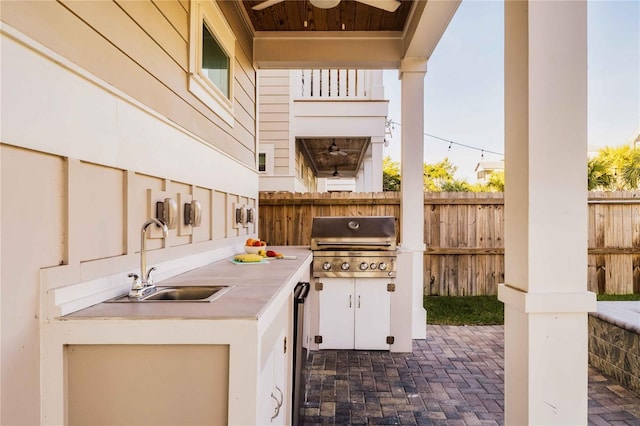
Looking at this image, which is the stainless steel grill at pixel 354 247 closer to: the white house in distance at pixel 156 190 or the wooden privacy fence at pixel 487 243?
the white house in distance at pixel 156 190

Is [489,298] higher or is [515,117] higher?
[515,117]

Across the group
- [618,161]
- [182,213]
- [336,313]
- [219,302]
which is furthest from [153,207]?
[618,161]

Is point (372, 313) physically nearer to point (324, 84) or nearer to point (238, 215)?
point (238, 215)

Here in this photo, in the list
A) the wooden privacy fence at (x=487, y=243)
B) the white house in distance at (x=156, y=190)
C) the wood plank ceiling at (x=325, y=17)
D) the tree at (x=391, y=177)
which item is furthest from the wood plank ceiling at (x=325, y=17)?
the tree at (x=391, y=177)

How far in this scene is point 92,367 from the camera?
113 cm

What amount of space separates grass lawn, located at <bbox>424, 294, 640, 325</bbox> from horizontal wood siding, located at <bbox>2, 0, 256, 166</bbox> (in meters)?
3.51

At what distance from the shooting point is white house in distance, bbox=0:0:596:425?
3.51 ft

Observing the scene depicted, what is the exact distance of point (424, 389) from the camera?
2.93 metres

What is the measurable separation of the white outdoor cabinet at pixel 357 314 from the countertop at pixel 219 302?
5.19 feet

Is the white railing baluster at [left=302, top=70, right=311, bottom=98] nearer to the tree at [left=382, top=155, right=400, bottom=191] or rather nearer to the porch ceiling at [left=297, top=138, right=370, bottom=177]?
the porch ceiling at [left=297, top=138, right=370, bottom=177]

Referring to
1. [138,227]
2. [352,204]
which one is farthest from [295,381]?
[352,204]

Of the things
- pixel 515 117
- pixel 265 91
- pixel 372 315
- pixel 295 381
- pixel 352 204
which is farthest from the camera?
pixel 265 91

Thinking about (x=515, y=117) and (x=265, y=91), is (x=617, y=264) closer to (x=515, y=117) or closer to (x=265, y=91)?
(x=515, y=117)

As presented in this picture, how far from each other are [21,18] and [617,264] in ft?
22.1
